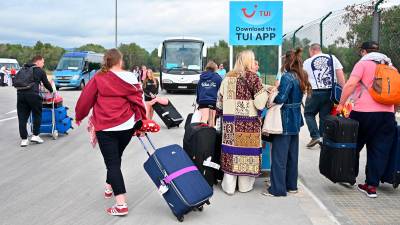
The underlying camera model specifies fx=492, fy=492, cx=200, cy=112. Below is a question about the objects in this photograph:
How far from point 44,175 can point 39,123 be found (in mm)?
2909

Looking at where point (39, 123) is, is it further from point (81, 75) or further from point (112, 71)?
point (81, 75)

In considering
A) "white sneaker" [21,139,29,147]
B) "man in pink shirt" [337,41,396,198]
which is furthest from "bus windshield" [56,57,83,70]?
"man in pink shirt" [337,41,396,198]

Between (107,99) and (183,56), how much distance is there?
2151cm

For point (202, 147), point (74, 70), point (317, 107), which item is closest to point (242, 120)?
point (202, 147)

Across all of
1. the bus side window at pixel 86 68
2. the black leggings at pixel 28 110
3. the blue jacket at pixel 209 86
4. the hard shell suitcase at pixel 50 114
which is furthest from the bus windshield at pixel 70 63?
the blue jacket at pixel 209 86

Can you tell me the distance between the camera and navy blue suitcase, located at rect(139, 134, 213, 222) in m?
5.00

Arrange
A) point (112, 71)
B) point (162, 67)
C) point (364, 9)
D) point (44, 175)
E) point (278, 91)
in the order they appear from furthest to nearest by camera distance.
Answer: point (162, 67)
point (364, 9)
point (44, 175)
point (278, 91)
point (112, 71)

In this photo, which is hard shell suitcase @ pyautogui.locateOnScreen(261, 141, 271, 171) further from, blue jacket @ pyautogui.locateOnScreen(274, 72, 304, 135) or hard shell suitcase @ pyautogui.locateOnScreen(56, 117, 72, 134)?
hard shell suitcase @ pyautogui.locateOnScreen(56, 117, 72, 134)

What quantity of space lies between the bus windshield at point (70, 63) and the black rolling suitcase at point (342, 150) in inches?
988

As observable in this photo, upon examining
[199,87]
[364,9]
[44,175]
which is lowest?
[44,175]

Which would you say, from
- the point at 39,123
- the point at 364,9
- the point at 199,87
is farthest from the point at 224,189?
the point at 364,9

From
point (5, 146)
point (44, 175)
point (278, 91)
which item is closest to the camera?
point (278, 91)

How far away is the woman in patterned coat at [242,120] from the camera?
19.3ft

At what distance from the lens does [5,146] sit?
9555 mm
